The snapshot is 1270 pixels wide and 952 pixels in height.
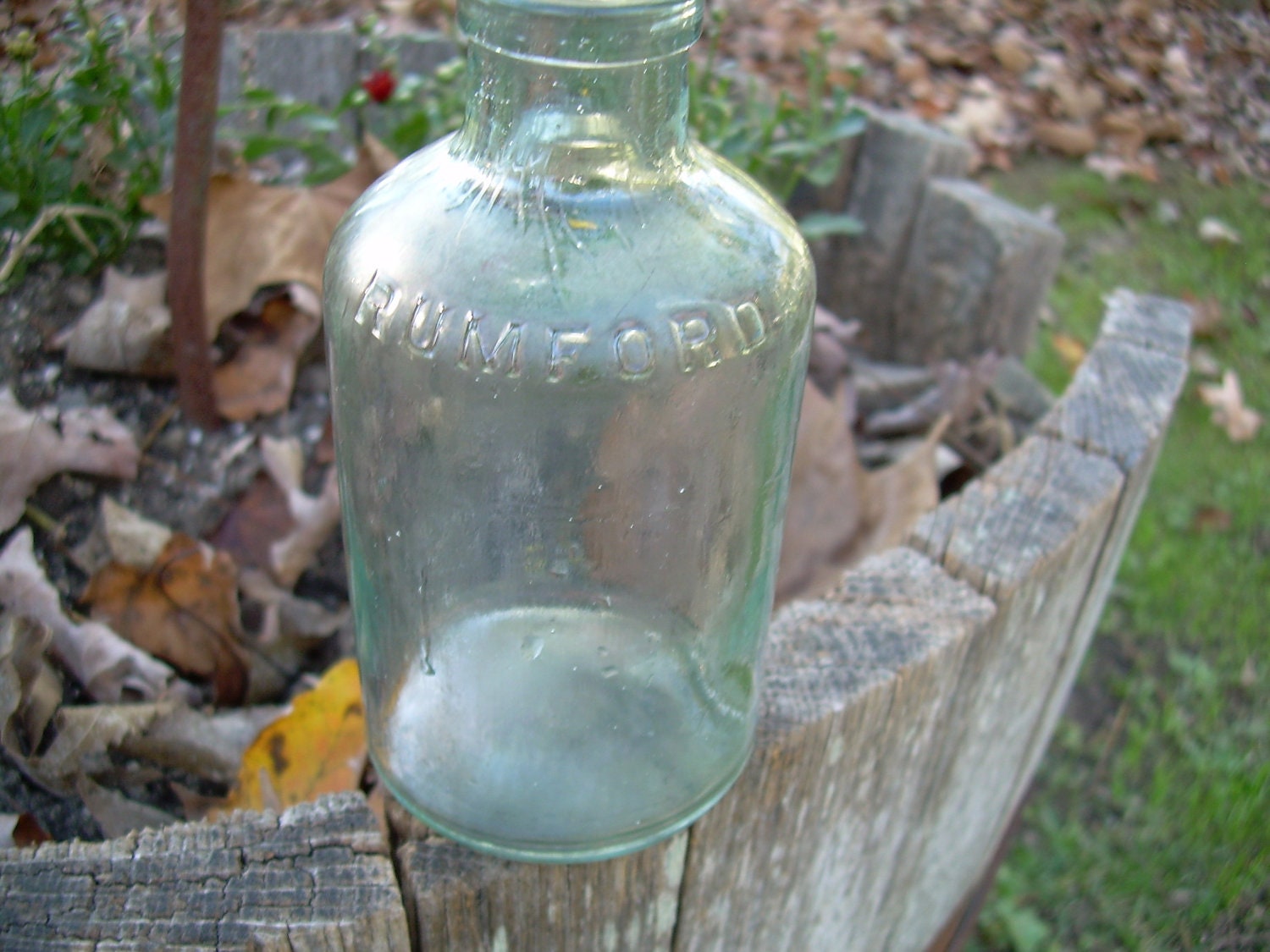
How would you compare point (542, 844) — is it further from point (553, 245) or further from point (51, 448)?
point (51, 448)

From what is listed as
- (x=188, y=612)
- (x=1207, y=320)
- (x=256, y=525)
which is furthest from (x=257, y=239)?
(x=1207, y=320)

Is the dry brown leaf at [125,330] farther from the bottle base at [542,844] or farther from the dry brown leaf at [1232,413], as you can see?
the dry brown leaf at [1232,413]

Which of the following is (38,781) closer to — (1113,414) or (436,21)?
(1113,414)

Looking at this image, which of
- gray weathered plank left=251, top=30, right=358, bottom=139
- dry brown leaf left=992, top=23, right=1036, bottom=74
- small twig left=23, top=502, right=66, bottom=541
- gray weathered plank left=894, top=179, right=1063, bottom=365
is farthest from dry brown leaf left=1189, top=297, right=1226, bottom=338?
small twig left=23, top=502, right=66, bottom=541

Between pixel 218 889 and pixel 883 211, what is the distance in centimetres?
155

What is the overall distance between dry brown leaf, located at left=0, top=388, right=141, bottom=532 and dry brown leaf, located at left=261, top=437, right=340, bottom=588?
0.49 ft

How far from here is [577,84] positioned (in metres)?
0.71

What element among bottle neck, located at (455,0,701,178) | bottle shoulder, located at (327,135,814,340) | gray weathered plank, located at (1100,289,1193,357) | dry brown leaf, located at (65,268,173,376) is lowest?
dry brown leaf, located at (65,268,173,376)

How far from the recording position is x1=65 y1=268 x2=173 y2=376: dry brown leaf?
4.26ft

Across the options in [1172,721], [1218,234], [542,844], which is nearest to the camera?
[542,844]

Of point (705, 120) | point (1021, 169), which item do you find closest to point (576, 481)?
point (705, 120)

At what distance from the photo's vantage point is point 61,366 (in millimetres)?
1321

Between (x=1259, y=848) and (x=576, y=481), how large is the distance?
145 centimetres

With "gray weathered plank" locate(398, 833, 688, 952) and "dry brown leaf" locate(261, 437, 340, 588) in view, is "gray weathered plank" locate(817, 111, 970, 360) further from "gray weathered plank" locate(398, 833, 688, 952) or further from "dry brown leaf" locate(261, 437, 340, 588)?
"gray weathered plank" locate(398, 833, 688, 952)
